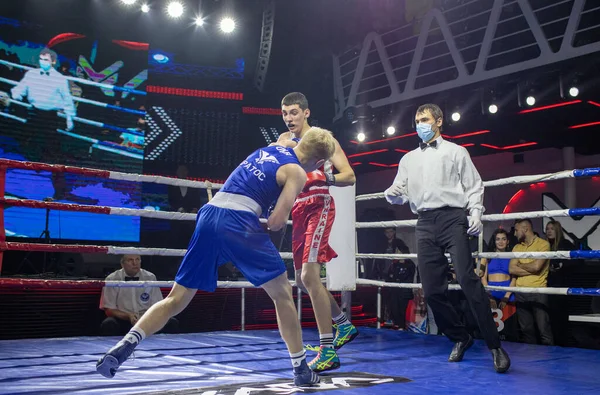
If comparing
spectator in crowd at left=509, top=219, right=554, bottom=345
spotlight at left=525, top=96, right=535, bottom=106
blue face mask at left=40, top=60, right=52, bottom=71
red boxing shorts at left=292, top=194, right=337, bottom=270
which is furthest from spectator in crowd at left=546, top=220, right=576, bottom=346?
blue face mask at left=40, top=60, right=52, bottom=71

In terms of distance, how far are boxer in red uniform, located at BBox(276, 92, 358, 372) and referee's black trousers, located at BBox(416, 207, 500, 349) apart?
492 millimetres

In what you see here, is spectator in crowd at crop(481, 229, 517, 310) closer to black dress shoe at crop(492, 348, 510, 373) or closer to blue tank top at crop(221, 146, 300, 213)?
black dress shoe at crop(492, 348, 510, 373)

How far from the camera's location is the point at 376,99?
530 inches

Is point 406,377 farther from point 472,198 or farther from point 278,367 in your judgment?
point 472,198

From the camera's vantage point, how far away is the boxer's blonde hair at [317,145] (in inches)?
91.3

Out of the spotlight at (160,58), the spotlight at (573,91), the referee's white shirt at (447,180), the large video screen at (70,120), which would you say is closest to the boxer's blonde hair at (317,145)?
the referee's white shirt at (447,180)

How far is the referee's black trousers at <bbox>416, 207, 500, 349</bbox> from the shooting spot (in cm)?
287

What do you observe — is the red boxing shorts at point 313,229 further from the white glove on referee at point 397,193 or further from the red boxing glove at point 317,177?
the white glove on referee at point 397,193

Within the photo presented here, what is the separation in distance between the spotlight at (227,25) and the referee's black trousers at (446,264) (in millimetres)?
5831

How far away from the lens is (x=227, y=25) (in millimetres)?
8133

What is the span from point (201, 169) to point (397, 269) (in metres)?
3.83

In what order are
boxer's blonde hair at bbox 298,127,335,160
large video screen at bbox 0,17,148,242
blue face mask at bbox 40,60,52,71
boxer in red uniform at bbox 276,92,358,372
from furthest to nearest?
blue face mask at bbox 40,60,52,71 < large video screen at bbox 0,17,148,242 < boxer in red uniform at bbox 276,92,358,372 < boxer's blonde hair at bbox 298,127,335,160

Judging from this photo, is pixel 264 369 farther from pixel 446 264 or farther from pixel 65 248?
pixel 65 248

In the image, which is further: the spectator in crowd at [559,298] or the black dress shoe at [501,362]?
the spectator in crowd at [559,298]
